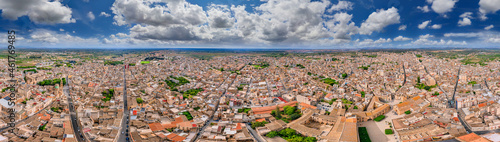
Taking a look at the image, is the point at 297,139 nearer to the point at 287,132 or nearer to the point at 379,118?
the point at 287,132

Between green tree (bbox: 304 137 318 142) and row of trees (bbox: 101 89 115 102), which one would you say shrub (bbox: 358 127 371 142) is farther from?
row of trees (bbox: 101 89 115 102)

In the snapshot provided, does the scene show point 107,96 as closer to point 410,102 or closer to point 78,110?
point 78,110

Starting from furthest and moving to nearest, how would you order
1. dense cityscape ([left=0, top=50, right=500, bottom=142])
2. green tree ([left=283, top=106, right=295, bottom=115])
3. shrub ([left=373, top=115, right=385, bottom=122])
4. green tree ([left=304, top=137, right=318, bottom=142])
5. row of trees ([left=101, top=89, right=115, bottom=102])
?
row of trees ([left=101, top=89, right=115, bottom=102]) < green tree ([left=283, top=106, right=295, bottom=115]) < shrub ([left=373, top=115, right=385, bottom=122]) < dense cityscape ([left=0, top=50, right=500, bottom=142]) < green tree ([left=304, top=137, right=318, bottom=142])

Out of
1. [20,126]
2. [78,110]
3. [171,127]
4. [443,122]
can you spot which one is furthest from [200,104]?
[443,122]

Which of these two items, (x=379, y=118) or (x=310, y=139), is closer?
(x=310, y=139)

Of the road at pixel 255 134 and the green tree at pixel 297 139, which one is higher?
the green tree at pixel 297 139

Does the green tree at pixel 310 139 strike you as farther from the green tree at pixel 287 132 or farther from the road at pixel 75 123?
the road at pixel 75 123

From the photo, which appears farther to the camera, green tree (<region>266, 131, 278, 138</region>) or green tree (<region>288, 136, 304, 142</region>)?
green tree (<region>266, 131, 278, 138</region>)

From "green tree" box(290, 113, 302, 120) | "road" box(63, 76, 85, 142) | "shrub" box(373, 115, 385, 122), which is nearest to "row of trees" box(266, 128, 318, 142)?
"green tree" box(290, 113, 302, 120)

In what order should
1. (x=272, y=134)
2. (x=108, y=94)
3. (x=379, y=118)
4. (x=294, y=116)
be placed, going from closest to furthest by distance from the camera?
1. (x=272, y=134)
2. (x=379, y=118)
3. (x=294, y=116)
4. (x=108, y=94)

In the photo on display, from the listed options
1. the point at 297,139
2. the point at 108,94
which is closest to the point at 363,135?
the point at 297,139

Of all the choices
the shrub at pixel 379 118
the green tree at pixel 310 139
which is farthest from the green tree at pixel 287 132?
the shrub at pixel 379 118

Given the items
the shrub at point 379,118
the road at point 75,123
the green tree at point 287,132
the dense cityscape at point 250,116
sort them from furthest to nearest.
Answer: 1. the shrub at point 379,118
2. the green tree at point 287,132
3. the road at point 75,123
4. the dense cityscape at point 250,116
